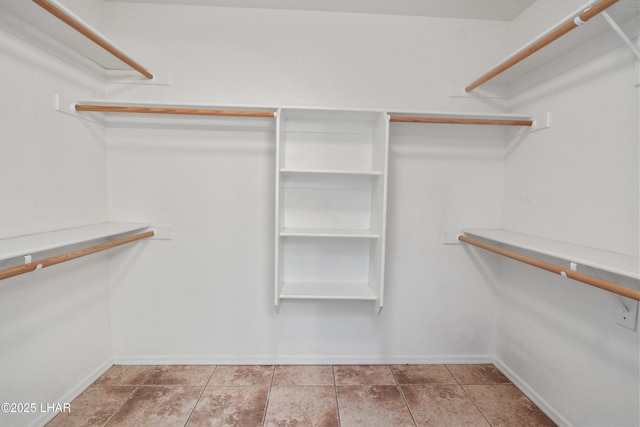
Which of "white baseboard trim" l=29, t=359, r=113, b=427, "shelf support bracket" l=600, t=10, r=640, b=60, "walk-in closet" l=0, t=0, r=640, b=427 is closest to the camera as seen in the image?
"shelf support bracket" l=600, t=10, r=640, b=60

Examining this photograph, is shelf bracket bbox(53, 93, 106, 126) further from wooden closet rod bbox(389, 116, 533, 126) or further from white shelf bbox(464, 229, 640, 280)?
white shelf bbox(464, 229, 640, 280)

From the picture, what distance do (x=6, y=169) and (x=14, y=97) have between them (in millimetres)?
340

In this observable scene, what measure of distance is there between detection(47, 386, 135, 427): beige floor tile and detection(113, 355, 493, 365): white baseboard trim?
240 millimetres

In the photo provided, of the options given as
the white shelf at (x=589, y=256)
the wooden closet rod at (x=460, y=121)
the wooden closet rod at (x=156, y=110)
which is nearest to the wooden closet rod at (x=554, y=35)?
the wooden closet rod at (x=460, y=121)

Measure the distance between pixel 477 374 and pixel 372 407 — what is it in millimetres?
839

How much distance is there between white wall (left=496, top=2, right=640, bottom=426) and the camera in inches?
50.4

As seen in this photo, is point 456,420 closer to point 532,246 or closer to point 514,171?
point 532,246

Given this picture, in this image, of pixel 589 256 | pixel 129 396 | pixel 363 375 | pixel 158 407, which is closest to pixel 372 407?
pixel 363 375

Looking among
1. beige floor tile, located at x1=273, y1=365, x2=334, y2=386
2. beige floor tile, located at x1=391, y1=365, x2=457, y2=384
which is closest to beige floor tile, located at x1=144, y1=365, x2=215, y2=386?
beige floor tile, located at x1=273, y1=365, x2=334, y2=386

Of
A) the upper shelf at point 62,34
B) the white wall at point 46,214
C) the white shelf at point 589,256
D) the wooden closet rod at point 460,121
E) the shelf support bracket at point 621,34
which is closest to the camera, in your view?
the white shelf at point 589,256

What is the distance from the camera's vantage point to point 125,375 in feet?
6.31

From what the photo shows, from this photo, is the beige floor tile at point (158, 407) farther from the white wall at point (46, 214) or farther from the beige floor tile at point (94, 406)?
the white wall at point (46, 214)

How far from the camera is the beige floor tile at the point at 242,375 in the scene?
73.7 inches

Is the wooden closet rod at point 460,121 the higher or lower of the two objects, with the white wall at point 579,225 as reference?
higher
